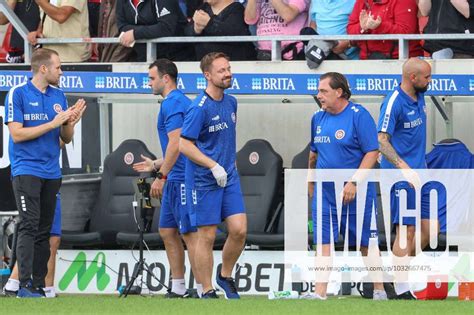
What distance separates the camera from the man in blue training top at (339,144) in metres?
12.9

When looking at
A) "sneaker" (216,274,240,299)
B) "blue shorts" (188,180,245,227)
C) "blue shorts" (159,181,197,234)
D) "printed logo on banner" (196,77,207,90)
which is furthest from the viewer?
"printed logo on banner" (196,77,207,90)

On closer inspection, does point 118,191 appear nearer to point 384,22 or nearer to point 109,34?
point 109,34

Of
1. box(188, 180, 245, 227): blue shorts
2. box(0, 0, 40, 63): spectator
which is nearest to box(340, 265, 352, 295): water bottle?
box(188, 180, 245, 227): blue shorts

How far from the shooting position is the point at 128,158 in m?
16.5

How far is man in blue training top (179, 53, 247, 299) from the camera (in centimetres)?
1295

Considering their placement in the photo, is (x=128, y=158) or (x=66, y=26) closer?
(x=128, y=158)

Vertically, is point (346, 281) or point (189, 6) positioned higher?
point (189, 6)

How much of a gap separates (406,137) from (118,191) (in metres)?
4.30

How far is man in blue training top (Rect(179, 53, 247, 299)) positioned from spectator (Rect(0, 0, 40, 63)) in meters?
5.01

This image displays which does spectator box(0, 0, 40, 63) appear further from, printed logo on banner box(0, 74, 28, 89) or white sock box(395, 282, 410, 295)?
white sock box(395, 282, 410, 295)

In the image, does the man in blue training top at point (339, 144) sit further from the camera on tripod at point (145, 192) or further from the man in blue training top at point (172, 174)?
the camera on tripod at point (145, 192)

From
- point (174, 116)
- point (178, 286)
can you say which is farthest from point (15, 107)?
point (178, 286)

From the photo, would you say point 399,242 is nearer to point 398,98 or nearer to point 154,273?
point 398,98

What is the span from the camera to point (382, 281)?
43.7 feet
